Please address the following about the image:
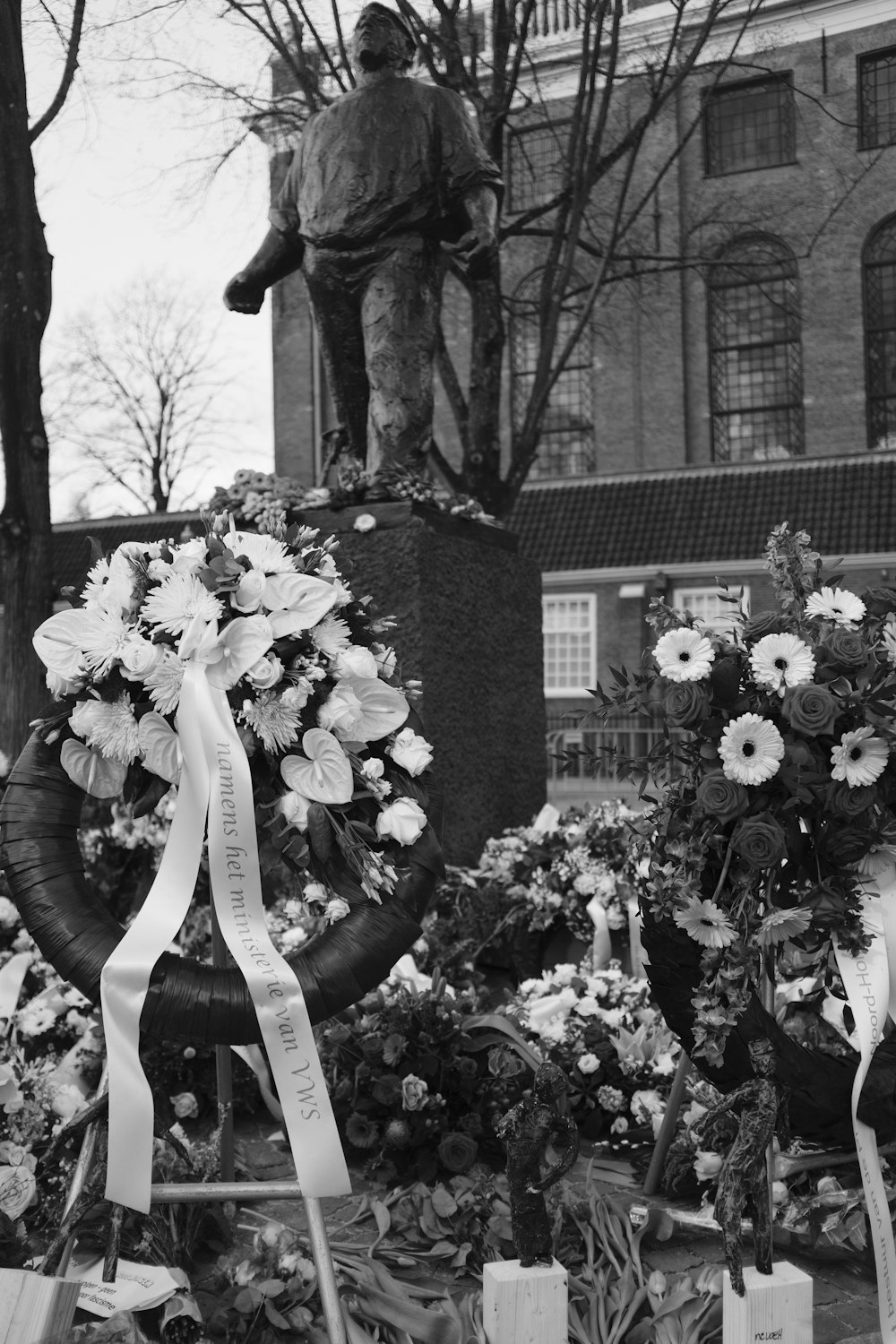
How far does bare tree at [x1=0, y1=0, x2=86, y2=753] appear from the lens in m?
6.03

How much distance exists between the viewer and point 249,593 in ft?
7.30

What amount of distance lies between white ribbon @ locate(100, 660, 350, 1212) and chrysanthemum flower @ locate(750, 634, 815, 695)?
3.23ft

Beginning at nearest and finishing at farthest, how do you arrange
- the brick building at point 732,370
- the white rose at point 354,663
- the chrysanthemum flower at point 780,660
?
the white rose at point 354,663
the chrysanthemum flower at point 780,660
the brick building at point 732,370

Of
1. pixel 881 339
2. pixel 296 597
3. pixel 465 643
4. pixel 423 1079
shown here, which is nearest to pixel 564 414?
pixel 881 339

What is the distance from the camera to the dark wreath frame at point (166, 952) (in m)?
2.03

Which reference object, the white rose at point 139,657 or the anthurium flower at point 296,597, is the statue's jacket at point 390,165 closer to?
the anthurium flower at point 296,597

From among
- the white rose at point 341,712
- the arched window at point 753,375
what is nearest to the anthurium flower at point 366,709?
the white rose at point 341,712

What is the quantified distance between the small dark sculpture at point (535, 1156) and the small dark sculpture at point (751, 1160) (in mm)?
235

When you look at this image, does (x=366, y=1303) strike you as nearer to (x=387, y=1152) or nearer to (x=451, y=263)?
(x=387, y=1152)

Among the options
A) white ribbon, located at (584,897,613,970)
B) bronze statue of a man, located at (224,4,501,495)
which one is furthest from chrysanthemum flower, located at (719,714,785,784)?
bronze statue of a man, located at (224,4,501,495)

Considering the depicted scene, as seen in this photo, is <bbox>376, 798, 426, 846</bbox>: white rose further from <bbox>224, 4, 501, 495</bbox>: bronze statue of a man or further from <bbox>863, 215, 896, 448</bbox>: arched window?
<bbox>863, 215, 896, 448</bbox>: arched window

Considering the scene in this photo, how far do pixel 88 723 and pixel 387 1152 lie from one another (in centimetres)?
149

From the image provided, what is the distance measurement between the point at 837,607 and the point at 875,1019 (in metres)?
0.78

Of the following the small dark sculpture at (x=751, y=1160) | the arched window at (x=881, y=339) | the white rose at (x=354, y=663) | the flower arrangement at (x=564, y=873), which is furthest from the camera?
the arched window at (x=881, y=339)
